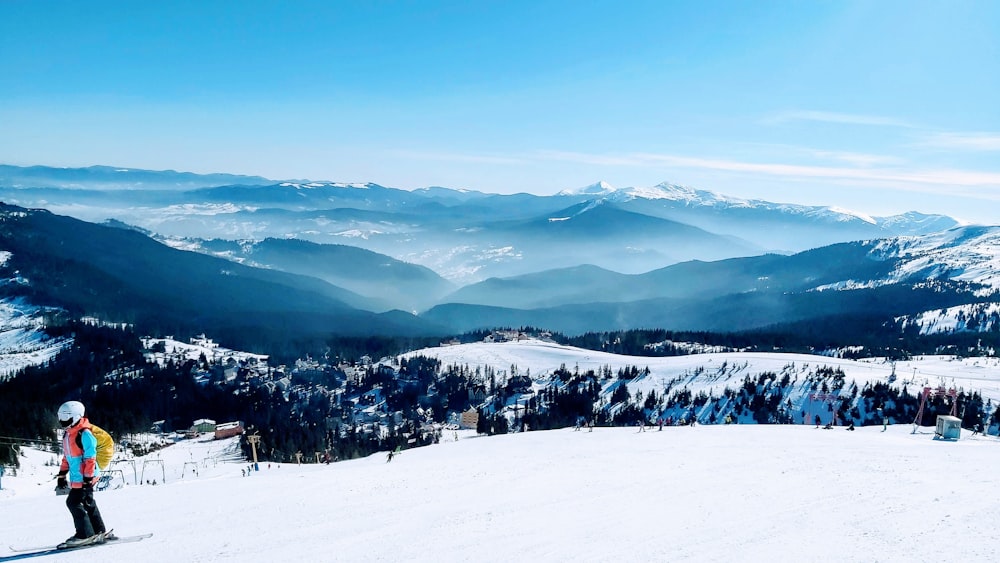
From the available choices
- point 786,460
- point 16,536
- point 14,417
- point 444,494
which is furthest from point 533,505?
point 14,417

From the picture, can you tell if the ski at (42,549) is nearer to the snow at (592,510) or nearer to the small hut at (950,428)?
the snow at (592,510)

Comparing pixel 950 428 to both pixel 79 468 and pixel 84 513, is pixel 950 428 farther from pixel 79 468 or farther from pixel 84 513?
pixel 79 468

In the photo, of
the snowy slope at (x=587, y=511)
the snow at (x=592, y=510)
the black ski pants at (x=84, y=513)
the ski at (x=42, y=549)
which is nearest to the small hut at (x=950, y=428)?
the snow at (x=592, y=510)

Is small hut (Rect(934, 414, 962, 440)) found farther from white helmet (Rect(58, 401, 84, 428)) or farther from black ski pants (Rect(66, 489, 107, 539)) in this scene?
white helmet (Rect(58, 401, 84, 428))

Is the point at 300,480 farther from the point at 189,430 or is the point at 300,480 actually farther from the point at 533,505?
the point at 189,430

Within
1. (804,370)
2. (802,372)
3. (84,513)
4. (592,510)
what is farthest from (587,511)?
(804,370)

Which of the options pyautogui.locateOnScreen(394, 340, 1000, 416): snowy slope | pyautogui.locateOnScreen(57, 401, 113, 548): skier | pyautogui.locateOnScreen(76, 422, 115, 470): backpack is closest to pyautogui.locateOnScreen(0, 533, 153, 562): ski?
pyautogui.locateOnScreen(57, 401, 113, 548): skier

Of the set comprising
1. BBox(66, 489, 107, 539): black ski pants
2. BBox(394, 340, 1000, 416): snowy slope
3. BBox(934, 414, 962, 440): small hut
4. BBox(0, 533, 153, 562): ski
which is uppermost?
BBox(66, 489, 107, 539): black ski pants

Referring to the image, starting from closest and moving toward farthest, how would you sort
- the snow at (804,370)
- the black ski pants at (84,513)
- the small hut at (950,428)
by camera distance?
the black ski pants at (84,513) → the small hut at (950,428) → the snow at (804,370)
